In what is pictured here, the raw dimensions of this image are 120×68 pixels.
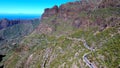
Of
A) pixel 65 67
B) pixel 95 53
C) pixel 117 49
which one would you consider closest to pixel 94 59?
pixel 95 53

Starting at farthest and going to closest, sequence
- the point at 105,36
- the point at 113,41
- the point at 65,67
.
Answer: the point at 105,36
the point at 65,67
the point at 113,41

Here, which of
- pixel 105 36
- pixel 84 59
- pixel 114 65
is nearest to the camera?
pixel 114 65

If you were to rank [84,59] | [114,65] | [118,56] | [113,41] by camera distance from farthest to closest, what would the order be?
[113,41], [84,59], [118,56], [114,65]

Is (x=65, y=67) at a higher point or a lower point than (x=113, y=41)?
lower

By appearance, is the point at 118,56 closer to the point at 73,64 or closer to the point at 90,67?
the point at 90,67

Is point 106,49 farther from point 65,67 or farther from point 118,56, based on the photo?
point 65,67

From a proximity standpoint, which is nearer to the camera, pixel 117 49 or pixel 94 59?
pixel 94 59

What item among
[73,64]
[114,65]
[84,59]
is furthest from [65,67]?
[114,65]

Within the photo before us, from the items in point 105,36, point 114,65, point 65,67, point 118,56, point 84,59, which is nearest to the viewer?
point 114,65

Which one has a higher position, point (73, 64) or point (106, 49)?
point (106, 49)
